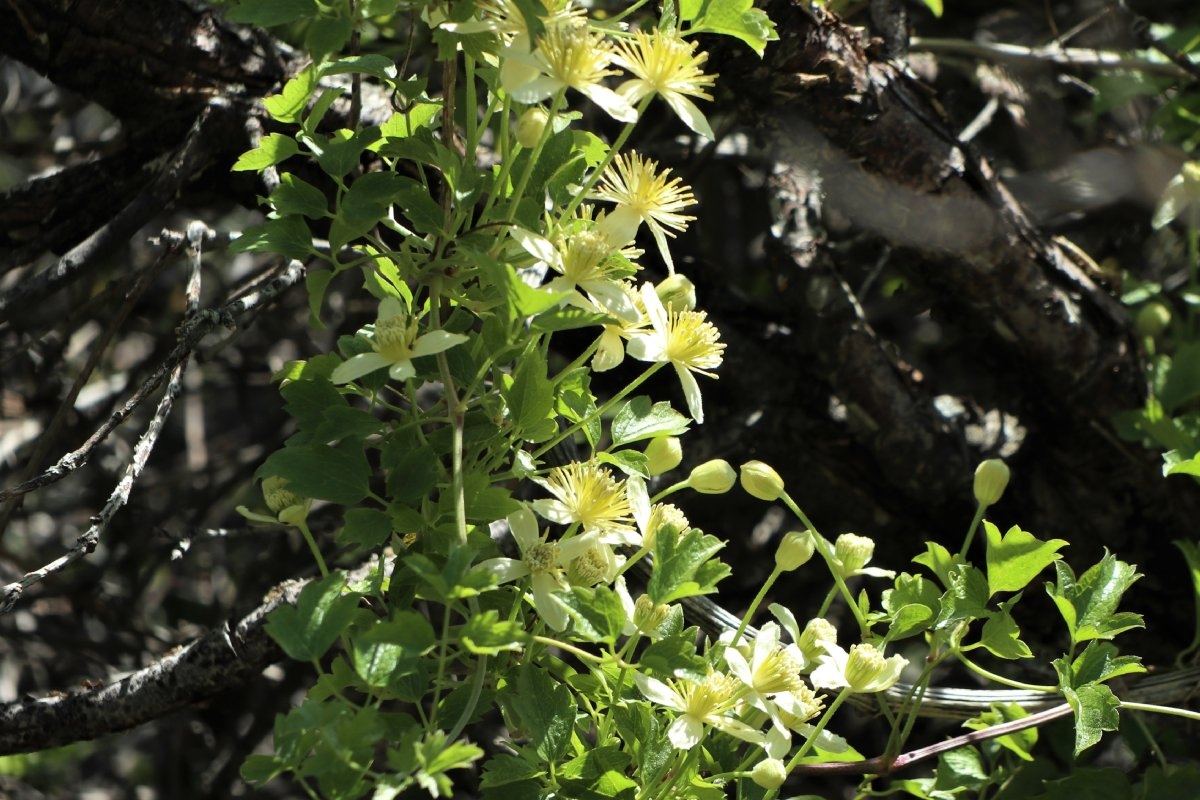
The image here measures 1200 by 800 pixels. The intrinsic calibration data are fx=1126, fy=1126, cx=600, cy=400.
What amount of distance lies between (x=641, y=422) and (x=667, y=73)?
238 mm

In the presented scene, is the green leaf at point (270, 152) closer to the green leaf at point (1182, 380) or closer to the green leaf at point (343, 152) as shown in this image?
the green leaf at point (343, 152)

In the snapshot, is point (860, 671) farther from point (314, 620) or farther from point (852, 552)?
point (314, 620)

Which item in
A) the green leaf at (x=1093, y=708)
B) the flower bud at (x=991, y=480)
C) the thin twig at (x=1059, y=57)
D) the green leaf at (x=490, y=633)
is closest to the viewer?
the green leaf at (x=490, y=633)

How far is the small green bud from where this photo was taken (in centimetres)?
142

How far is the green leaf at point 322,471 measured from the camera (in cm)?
70

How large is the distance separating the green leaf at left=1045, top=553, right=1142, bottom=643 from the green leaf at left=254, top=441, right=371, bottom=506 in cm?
53

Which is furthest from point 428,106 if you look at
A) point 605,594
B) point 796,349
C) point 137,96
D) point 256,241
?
point 796,349

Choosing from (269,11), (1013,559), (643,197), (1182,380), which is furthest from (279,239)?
(1182,380)

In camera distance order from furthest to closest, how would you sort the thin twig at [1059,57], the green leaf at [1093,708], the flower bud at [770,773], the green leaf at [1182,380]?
the thin twig at [1059,57], the green leaf at [1182,380], the green leaf at [1093,708], the flower bud at [770,773]

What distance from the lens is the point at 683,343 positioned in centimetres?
79

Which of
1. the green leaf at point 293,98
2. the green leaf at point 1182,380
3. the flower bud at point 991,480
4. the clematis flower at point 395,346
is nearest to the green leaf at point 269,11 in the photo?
the green leaf at point 293,98

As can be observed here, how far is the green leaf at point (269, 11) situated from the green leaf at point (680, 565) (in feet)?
1.32

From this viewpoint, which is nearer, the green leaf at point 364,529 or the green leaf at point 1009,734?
the green leaf at point 364,529

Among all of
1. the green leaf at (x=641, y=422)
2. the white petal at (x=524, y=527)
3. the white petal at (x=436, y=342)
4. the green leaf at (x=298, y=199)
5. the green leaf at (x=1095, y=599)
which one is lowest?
the green leaf at (x=1095, y=599)
